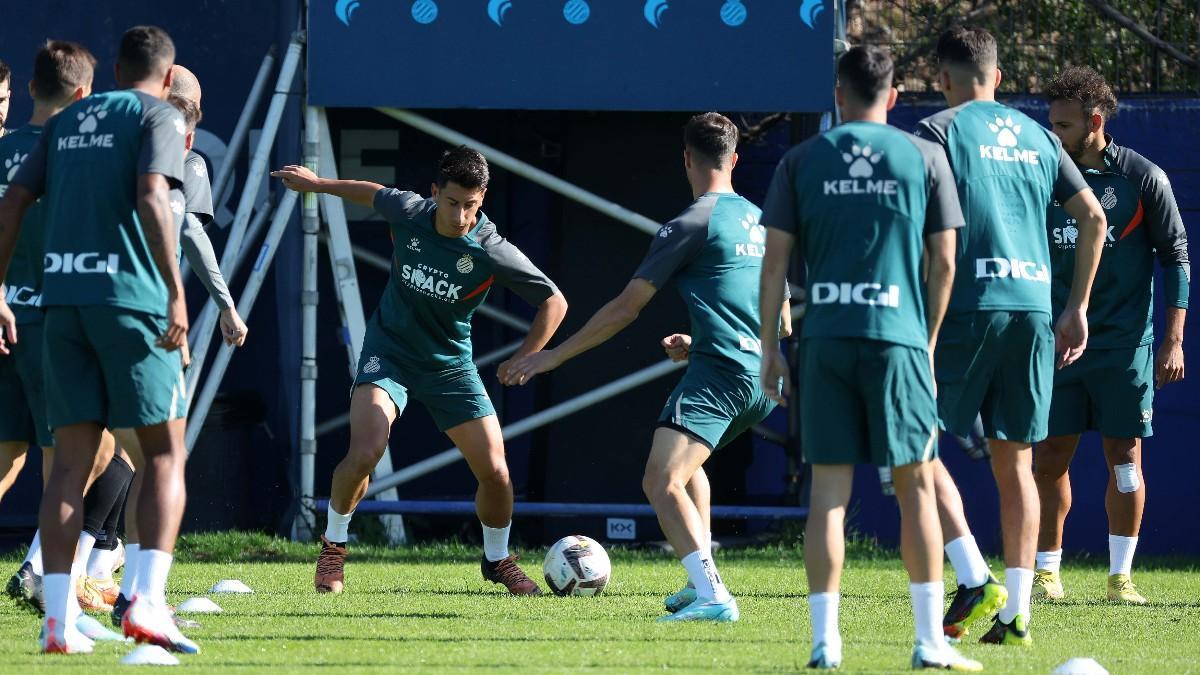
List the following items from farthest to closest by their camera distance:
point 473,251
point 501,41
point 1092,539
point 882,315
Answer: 1. point 1092,539
2. point 501,41
3. point 473,251
4. point 882,315

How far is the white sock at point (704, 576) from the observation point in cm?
641

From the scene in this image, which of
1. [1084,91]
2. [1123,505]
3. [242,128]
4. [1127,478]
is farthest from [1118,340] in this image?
[242,128]

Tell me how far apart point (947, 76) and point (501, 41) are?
4.08 metres

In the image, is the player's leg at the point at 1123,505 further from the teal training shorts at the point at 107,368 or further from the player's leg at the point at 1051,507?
the teal training shorts at the point at 107,368

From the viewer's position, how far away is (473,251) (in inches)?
287

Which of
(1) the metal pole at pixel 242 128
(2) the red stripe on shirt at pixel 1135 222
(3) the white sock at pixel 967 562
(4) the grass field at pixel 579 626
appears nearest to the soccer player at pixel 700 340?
(4) the grass field at pixel 579 626

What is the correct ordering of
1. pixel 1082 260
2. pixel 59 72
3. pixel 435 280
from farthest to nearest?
pixel 435 280, pixel 59 72, pixel 1082 260

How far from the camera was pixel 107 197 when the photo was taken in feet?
17.4

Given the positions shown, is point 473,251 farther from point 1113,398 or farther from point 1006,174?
point 1113,398

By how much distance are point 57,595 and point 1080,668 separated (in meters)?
3.18

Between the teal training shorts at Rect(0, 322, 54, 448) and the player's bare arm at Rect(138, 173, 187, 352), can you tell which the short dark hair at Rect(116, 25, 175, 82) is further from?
the teal training shorts at Rect(0, 322, 54, 448)

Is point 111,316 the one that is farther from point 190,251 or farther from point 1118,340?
point 1118,340

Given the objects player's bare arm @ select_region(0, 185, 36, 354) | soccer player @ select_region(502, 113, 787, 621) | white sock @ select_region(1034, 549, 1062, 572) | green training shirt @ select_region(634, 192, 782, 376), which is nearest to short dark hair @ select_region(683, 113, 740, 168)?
soccer player @ select_region(502, 113, 787, 621)

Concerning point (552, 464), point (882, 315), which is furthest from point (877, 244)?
point (552, 464)
